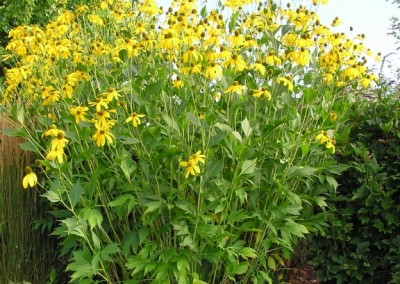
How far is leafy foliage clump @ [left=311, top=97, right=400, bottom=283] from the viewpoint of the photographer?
2820 mm

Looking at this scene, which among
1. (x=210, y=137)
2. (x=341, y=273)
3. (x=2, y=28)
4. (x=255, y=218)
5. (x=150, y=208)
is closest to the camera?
(x=150, y=208)

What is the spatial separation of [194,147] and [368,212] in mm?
993

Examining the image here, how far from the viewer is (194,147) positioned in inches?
97.2

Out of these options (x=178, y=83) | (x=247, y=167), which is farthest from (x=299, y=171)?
(x=178, y=83)

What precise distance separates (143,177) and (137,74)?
52 centimetres

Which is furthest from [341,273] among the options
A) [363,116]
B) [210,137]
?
[210,137]

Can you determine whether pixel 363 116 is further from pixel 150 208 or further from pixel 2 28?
pixel 2 28

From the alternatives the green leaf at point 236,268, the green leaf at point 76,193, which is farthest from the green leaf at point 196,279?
the green leaf at point 76,193

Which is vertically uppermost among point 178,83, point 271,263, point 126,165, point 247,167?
point 178,83

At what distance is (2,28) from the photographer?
327 inches

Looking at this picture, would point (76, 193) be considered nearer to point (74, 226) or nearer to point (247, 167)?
point (74, 226)

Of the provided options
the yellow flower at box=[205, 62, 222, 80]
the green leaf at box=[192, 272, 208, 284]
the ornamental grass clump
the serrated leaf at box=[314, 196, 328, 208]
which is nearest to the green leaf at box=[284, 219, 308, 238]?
the ornamental grass clump

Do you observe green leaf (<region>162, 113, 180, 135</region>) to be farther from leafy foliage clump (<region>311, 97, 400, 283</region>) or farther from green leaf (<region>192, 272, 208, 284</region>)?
leafy foliage clump (<region>311, 97, 400, 283</region>)

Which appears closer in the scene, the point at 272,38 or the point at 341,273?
the point at 272,38
